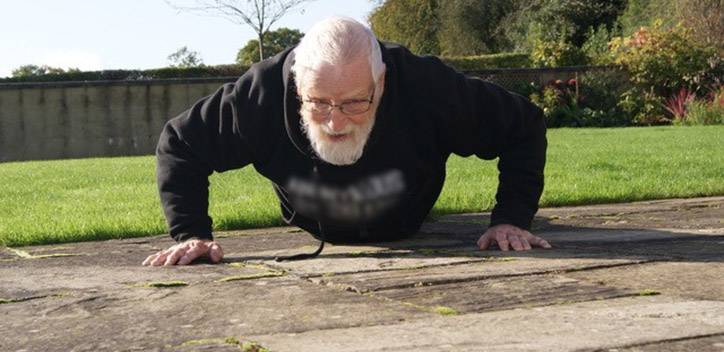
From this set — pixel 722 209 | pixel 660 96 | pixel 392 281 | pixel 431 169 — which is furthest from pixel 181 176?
pixel 660 96

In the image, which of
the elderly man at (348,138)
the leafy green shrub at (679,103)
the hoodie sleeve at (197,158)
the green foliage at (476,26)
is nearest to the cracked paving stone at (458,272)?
the elderly man at (348,138)

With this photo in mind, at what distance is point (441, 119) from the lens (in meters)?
3.81

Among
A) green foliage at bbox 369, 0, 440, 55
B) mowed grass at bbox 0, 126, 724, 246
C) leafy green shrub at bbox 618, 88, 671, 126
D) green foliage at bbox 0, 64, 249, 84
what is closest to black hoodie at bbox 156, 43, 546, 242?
mowed grass at bbox 0, 126, 724, 246

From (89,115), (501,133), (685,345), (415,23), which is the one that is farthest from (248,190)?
(415,23)

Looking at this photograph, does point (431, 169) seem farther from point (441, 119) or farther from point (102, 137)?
point (102, 137)

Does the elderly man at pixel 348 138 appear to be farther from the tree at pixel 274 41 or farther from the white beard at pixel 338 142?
the tree at pixel 274 41

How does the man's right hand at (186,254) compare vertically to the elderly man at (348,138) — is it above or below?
below

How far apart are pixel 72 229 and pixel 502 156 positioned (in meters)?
2.28

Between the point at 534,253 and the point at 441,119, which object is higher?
the point at 441,119

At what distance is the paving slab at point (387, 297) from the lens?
2213 mm

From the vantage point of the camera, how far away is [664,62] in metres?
21.8

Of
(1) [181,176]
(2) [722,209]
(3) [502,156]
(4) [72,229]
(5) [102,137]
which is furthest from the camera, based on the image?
(5) [102,137]

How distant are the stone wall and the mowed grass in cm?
978

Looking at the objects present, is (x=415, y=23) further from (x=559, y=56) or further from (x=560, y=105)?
(x=560, y=105)
